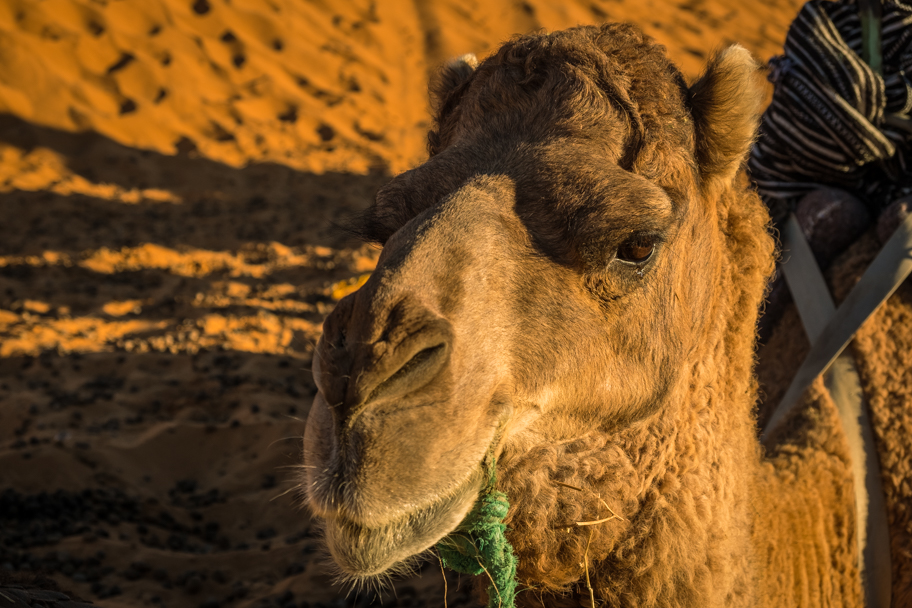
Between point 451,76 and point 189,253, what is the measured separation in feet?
18.5

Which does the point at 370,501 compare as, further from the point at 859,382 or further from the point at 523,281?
the point at 859,382

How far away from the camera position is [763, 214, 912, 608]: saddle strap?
242cm

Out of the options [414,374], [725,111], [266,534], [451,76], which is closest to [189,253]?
[266,534]

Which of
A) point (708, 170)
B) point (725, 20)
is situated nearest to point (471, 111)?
point (708, 170)

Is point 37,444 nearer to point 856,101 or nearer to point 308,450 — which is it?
point 308,450

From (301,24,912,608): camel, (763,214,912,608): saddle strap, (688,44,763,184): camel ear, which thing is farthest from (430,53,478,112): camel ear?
(763,214,912,608): saddle strap

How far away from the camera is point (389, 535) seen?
1.41 m

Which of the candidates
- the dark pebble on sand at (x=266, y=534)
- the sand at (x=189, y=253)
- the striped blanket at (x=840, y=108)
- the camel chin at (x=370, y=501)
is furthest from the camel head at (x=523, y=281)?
the dark pebble on sand at (x=266, y=534)

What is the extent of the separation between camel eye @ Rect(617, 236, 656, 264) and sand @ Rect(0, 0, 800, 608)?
3.77 ft

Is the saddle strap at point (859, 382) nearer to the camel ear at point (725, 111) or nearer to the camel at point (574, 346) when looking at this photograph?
the camel at point (574, 346)

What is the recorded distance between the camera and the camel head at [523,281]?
1380 millimetres

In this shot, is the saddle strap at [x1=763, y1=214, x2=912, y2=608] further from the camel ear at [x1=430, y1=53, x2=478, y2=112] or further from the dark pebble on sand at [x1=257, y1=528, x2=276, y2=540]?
the dark pebble on sand at [x1=257, y1=528, x2=276, y2=540]

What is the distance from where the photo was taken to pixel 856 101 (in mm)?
2766

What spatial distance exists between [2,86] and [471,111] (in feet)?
31.6
